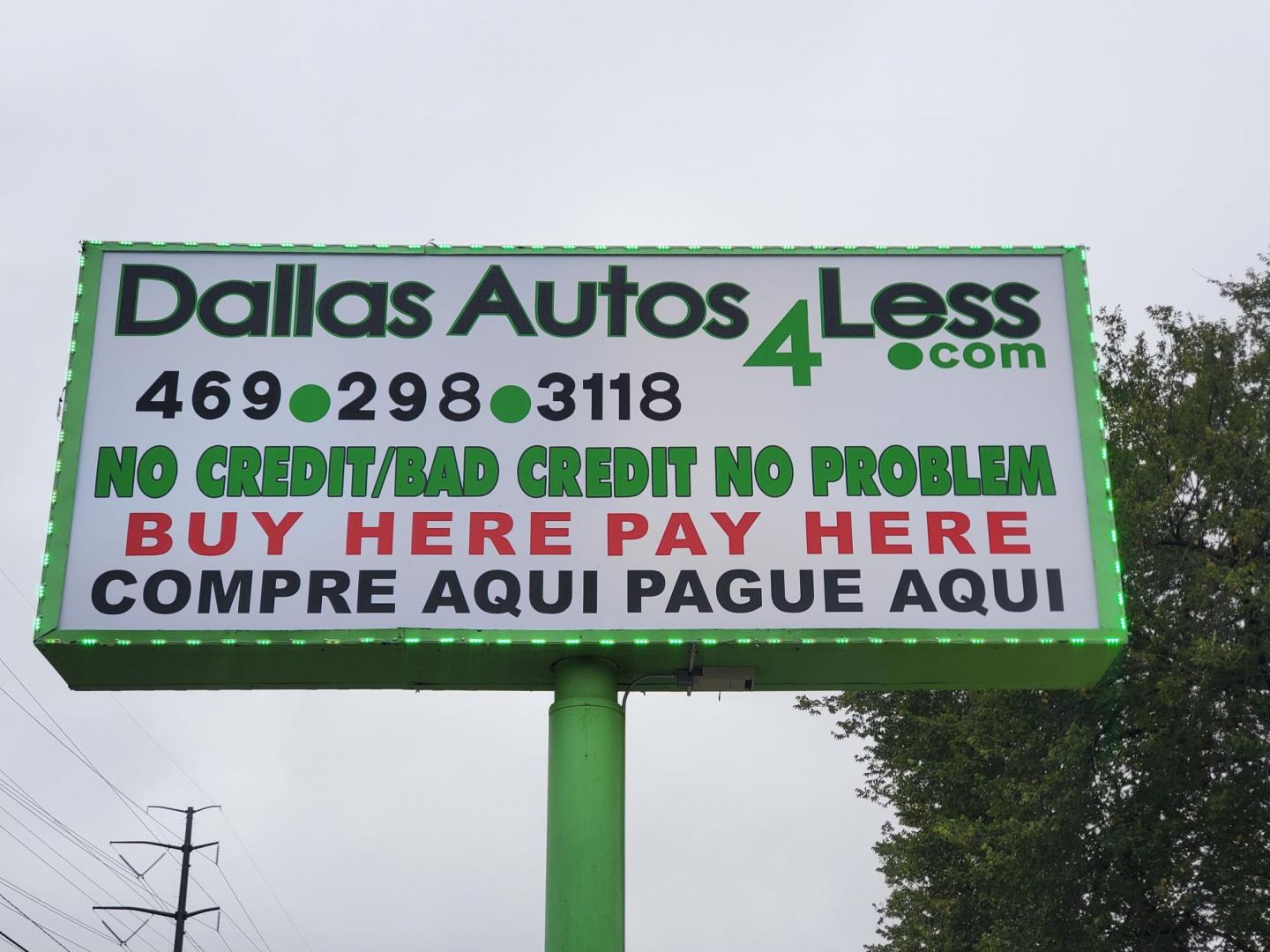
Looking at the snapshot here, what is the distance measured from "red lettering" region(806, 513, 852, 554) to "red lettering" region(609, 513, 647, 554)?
1.05 meters

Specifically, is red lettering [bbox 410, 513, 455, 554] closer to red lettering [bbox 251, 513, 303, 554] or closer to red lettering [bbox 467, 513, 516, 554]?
red lettering [bbox 467, 513, 516, 554]

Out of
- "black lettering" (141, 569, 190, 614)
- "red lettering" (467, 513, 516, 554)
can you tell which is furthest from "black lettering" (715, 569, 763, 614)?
"black lettering" (141, 569, 190, 614)

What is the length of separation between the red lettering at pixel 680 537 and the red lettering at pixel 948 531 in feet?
4.79

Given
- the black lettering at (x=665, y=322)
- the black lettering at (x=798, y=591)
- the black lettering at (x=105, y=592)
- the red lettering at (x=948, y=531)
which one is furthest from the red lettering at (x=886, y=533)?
the black lettering at (x=105, y=592)

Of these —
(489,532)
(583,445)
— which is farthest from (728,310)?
(489,532)

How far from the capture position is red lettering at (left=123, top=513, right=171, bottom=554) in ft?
34.2

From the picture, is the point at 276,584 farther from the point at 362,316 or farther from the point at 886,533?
the point at 886,533

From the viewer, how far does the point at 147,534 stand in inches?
412

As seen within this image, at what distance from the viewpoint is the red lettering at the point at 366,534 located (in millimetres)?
10438

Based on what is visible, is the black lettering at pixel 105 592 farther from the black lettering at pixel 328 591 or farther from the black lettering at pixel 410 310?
the black lettering at pixel 410 310

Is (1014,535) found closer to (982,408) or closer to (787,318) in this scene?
(982,408)

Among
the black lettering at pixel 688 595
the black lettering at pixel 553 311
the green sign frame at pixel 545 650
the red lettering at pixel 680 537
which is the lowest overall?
the green sign frame at pixel 545 650

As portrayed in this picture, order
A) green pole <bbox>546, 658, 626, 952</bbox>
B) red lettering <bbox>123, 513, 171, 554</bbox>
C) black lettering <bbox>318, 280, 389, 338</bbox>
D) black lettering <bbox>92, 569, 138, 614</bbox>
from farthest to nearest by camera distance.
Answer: black lettering <bbox>318, 280, 389, 338</bbox> → red lettering <bbox>123, 513, 171, 554</bbox> → black lettering <bbox>92, 569, 138, 614</bbox> → green pole <bbox>546, 658, 626, 952</bbox>

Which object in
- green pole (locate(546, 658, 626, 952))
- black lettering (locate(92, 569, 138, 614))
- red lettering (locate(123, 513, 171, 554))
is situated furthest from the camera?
red lettering (locate(123, 513, 171, 554))
